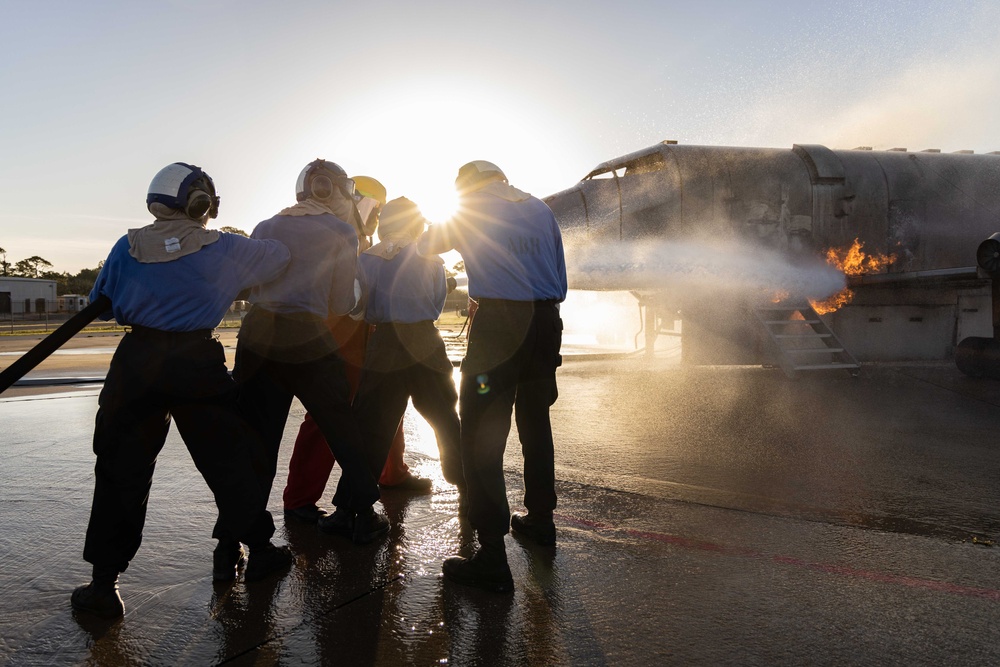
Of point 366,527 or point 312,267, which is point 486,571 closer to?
point 366,527

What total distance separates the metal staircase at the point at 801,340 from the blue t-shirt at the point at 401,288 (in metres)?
6.67

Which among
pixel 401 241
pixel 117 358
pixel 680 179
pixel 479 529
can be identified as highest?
pixel 680 179

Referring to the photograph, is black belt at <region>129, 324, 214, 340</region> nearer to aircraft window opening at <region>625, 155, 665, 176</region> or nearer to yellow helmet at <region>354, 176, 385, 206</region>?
yellow helmet at <region>354, 176, 385, 206</region>

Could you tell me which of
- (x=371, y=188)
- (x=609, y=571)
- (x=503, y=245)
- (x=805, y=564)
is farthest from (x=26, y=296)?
(x=805, y=564)

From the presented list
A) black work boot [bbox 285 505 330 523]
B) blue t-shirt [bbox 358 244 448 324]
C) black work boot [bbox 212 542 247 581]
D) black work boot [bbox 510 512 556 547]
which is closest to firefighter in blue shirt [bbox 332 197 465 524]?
blue t-shirt [bbox 358 244 448 324]

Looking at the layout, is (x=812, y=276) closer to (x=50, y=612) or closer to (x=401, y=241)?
(x=401, y=241)

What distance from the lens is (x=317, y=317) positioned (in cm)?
315

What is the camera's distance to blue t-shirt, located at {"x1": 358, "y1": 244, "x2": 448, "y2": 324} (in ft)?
12.3

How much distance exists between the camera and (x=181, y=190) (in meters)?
2.72

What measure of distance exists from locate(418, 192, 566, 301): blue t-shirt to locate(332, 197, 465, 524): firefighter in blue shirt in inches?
17.8

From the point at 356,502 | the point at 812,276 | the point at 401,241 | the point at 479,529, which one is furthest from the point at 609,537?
the point at 812,276

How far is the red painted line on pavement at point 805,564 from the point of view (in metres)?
2.61

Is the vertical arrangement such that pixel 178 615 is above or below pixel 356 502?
below

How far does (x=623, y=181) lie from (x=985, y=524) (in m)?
7.44
